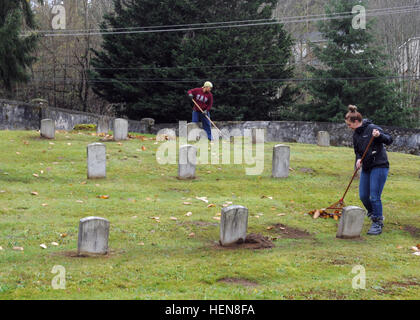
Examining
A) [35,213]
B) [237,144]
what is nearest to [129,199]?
[35,213]

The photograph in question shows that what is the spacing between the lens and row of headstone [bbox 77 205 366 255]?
7.21 meters

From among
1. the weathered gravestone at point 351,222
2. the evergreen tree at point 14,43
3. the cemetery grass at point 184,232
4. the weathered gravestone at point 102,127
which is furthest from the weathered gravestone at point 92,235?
the evergreen tree at point 14,43

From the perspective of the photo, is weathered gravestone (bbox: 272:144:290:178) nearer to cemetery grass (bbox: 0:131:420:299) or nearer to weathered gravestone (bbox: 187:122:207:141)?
cemetery grass (bbox: 0:131:420:299)

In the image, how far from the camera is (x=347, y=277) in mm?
6785

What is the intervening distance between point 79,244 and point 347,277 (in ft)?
12.4

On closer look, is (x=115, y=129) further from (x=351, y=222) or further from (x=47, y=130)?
(x=351, y=222)

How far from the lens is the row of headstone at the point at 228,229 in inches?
284

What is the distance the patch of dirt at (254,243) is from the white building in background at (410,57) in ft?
104

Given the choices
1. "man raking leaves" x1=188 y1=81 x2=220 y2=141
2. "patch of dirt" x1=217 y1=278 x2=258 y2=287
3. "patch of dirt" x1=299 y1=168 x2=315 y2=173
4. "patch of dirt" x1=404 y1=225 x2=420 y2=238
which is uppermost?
"man raking leaves" x1=188 y1=81 x2=220 y2=141

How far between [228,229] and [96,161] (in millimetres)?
5704

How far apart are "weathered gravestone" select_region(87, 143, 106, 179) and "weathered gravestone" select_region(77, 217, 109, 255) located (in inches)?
216

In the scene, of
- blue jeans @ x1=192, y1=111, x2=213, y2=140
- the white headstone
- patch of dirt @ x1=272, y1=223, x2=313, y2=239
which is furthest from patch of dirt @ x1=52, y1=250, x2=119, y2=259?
the white headstone

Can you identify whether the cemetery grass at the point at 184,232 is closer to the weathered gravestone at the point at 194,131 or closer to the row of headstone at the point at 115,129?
the row of headstone at the point at 115,129
